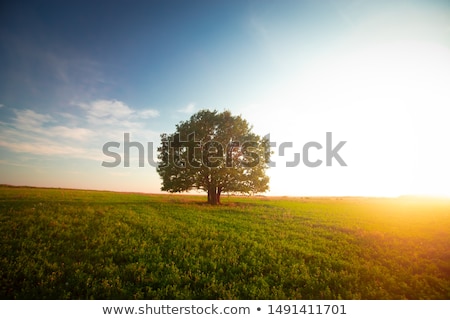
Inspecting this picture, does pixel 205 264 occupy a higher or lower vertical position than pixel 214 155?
lower

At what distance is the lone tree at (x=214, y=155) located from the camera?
30281 mm

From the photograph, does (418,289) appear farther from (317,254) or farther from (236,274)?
(236,274)

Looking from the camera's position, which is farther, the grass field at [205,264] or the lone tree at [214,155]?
the lone tree at [214,155]

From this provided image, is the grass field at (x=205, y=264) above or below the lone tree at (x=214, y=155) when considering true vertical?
below

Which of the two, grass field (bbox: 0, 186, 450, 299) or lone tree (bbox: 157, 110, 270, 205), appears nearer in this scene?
grass field (bbox: 0, 186, 450, 299)

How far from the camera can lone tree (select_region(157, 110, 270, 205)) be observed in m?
30.3

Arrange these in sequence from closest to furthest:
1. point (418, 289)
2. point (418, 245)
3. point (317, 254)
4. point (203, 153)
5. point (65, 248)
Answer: point (418, 289) → point (65, 248) → point (317, 254) → point (418, 245) → point (203, 153)

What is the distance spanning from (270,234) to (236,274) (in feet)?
22.3

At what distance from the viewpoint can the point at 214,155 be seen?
29656mm

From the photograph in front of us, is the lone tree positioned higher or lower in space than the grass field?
higher

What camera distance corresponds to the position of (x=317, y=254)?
32.9 ft

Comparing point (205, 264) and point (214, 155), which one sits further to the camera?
point (214, 155)

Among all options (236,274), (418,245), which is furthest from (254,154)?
(236,274)
